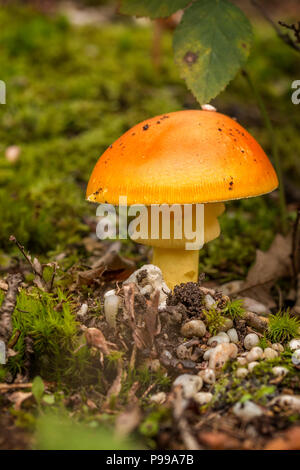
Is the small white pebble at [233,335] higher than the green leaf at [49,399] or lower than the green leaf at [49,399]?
higher

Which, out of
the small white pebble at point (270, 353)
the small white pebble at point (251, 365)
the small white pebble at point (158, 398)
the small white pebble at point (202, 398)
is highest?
the small white pebble at point (251, 365)

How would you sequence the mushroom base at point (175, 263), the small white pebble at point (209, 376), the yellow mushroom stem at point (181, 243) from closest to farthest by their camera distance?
the small white pebble at point (209, 376) → the yellow mushroom stem at point (181, 243) → the mushroom base at point (175, 263)

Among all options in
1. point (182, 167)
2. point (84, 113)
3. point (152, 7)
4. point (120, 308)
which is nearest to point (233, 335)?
point (120, 308)

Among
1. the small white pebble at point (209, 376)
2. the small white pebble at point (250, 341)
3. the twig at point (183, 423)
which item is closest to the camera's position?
the twig at point (183, 423)

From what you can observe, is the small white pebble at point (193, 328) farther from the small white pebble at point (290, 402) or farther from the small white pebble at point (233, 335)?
the small white pebble at point (290, 402)

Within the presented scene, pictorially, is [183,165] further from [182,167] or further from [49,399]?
[49,399]

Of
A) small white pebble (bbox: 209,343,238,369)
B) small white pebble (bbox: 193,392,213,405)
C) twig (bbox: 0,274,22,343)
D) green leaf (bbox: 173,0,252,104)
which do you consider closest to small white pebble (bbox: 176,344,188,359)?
small white pebble (bbox: 209,343,238,369)

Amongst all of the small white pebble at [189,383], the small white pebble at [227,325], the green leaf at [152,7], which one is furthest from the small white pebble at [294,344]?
the green leaf at [152,7]
